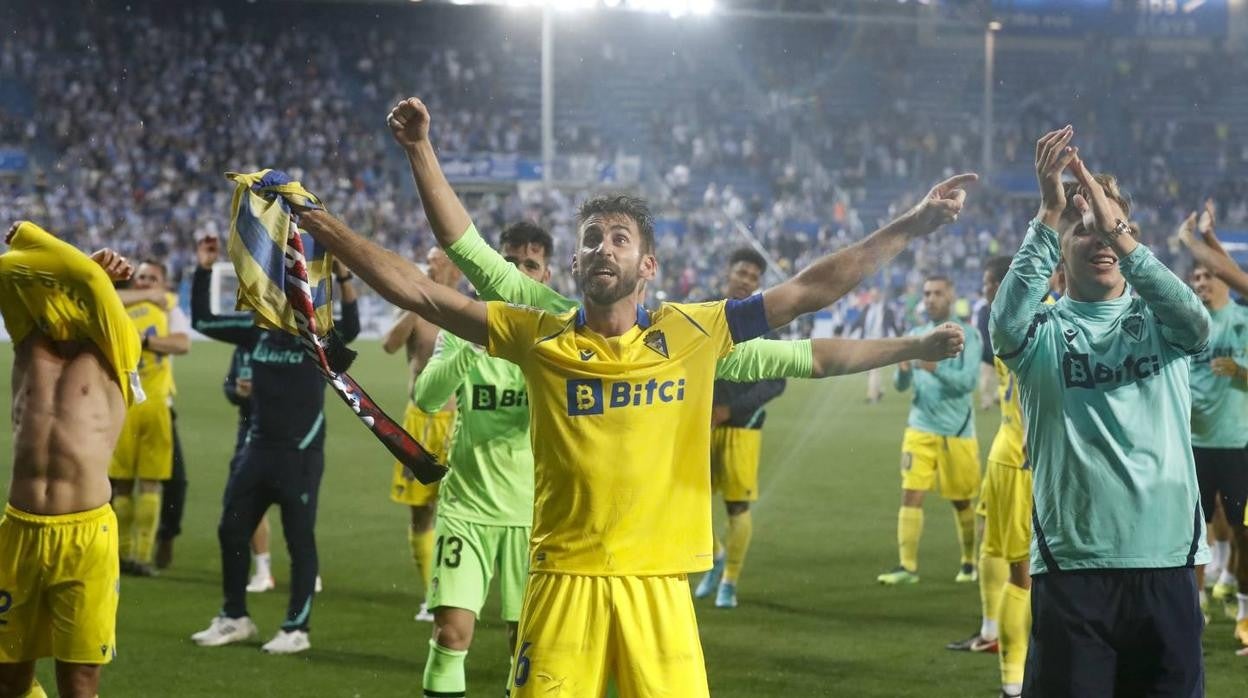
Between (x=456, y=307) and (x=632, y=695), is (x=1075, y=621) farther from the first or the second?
(x=456, y=307)

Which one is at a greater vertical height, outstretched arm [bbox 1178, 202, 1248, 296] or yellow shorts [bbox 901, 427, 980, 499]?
outstretched arm [bbox 1178, 202, 1248, 296]

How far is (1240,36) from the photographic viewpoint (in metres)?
43.0

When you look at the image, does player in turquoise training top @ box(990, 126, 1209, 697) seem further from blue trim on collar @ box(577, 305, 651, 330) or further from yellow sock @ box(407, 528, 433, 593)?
yellow sock @ box(407, 528, 433, 593)

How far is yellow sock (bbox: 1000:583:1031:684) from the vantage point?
668 centimetres

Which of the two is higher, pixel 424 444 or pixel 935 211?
pixel 935 211

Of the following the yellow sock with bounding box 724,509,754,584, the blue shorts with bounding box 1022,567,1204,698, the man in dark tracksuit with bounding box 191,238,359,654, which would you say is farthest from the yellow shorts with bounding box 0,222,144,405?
the yellow sock with bounding box 724,509,754,584

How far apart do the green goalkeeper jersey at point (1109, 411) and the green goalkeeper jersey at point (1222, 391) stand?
4.62 m

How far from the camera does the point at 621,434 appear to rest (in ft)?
13.4

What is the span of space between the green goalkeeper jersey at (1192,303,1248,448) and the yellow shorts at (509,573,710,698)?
563 centimetres

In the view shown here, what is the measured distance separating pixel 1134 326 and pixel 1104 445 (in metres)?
0.37

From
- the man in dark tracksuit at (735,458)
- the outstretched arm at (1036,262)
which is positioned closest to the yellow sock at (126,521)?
the man in dark tracksuit at (735,458)

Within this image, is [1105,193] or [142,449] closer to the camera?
[1105,193]

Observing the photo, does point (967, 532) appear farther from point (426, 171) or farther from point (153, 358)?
point (426, 171)

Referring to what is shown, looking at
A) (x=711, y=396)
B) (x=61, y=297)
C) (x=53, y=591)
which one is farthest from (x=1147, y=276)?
(x=53, y=591)
